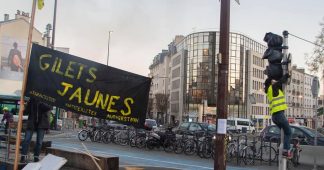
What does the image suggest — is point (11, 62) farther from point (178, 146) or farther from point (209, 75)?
point (209, 75)

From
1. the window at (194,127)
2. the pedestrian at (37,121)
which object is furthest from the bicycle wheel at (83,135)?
the pedestrian at (37,121)

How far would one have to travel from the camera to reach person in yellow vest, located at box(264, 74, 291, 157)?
25.6 feet

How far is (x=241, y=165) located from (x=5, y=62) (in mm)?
42915

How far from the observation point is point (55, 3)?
38.0 m

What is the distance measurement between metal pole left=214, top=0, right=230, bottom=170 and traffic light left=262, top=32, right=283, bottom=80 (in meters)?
1.78

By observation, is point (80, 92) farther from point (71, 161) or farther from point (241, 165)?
point (241, 165)

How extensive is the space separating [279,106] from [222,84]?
85.8 inches

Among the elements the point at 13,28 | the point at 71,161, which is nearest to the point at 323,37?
the point at 71,161

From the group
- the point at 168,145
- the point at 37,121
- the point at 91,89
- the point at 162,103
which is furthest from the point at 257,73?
A: the point at 91,89

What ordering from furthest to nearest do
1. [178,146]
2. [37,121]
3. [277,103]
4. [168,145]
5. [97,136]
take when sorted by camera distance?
[97,136], [168,145], [178,146], [37,121], [277,103]

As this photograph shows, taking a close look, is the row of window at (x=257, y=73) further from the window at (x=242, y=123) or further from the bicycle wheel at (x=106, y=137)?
the bicycle wheel at (x=106, y=137)

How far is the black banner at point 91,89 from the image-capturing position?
29.2 ft

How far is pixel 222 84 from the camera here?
991 cm

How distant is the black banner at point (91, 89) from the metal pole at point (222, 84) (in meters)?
1.69
